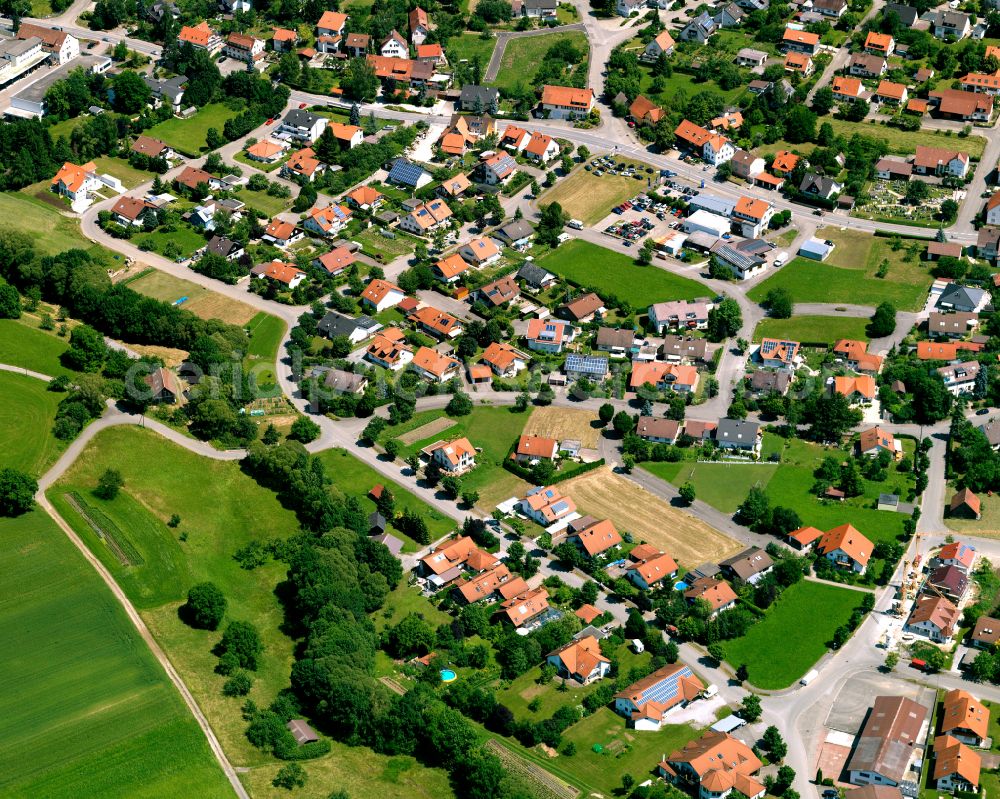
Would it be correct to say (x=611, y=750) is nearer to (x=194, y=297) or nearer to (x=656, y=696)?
(x=656, y=696)

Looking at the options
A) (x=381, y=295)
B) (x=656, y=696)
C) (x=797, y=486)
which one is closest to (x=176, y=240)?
(x=381, y=295)

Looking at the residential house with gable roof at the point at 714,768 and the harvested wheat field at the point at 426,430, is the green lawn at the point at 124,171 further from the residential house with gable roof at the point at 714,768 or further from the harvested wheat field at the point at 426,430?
the residential house with gable roof at the point at 714,768

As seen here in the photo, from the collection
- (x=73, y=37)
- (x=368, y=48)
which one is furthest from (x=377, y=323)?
(x=73, y=37)

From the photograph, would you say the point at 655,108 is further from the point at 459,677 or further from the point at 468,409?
the point at 459,677

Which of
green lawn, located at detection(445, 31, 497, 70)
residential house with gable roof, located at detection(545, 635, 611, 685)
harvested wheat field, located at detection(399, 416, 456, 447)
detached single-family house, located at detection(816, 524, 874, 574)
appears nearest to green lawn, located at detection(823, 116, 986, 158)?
green lawn, located at detection(445, 31, 497, 70)

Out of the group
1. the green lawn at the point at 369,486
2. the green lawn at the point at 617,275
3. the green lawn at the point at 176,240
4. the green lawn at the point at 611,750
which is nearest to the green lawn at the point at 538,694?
the green lawn at the point at 611,750

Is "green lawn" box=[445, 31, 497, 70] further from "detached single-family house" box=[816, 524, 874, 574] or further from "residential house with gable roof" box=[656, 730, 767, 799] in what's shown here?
"residential house with gable roof" box=[656, 730, 767, 799]
